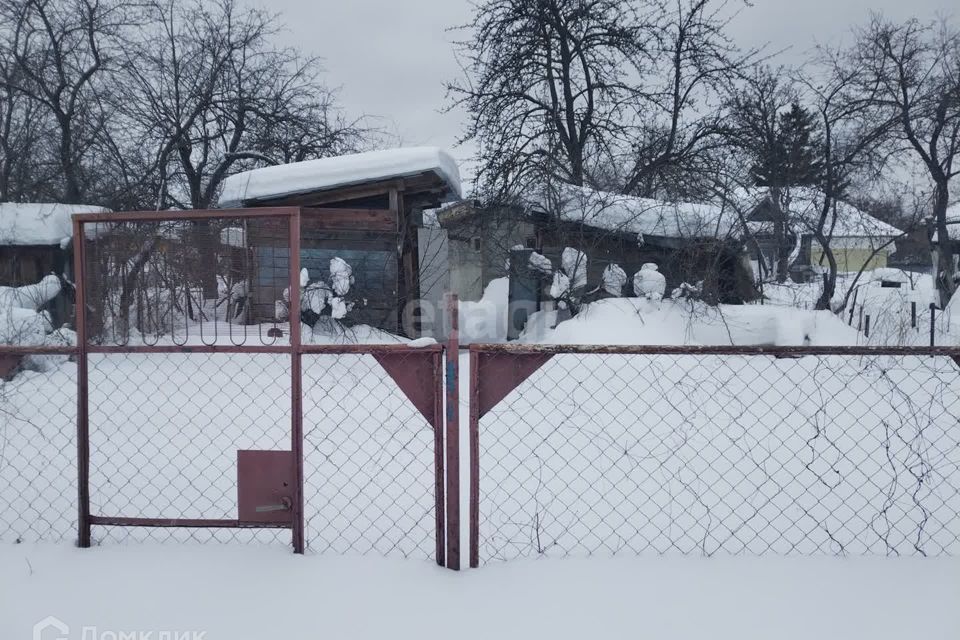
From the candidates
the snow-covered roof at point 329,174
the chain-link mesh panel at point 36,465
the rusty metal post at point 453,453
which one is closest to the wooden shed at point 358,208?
the snow-covered roof at point 329,174

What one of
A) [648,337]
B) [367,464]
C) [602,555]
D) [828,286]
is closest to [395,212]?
[648,337]

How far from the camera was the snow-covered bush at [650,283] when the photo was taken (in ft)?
26.1

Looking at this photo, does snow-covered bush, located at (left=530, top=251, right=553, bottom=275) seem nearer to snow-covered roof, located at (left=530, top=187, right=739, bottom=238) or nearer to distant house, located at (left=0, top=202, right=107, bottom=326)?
snow-covered roof, located at (left=530, top=187, right=739, bottom=238)

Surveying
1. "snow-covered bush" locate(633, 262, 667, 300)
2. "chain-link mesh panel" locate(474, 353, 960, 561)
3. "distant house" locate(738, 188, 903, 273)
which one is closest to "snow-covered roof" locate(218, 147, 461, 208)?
"snow-covered bush" locate(633, 262, 667, 300)

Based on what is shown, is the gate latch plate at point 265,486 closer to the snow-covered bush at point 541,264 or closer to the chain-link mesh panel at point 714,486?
the chain-link mesh panel at point 714,486

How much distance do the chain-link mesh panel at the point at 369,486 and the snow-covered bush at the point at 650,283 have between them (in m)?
3.85

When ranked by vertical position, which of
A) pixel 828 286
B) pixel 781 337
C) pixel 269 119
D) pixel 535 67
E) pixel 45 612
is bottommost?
pixel 45 612

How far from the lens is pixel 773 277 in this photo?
30.6 feet

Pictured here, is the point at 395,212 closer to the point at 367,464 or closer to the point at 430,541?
the point at 367,464

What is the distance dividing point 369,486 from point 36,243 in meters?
8.20

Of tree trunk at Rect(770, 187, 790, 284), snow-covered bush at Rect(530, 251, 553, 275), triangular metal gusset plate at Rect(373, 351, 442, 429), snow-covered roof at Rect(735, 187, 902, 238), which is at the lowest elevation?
triangular metal gusset plate at Rect(373, 351, 442, 429)

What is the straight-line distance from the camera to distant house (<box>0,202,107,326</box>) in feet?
29.2

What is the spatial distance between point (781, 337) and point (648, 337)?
62.9 inches

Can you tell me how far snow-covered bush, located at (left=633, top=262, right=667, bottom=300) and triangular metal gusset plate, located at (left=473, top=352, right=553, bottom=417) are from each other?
5640 mm
